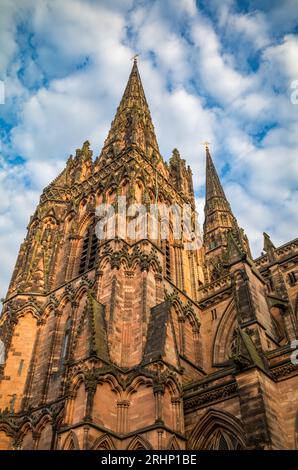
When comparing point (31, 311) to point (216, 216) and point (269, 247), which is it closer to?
point (269, 247)

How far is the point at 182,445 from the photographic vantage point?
1304 cm

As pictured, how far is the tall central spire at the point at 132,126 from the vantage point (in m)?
26.2

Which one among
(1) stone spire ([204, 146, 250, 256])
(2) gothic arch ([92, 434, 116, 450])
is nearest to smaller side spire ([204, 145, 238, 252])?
(1) stone spire ([204, 146, 250, 256])

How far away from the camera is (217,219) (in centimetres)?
4144

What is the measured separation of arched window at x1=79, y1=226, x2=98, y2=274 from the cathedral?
69 millimetres

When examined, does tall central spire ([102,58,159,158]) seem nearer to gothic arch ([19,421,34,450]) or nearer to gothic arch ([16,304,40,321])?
gothic arch ([16,304,40,321])

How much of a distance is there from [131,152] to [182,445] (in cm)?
1506

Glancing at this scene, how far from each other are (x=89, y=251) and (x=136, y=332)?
6993mm

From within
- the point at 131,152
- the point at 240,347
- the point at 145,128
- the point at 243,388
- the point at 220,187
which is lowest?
the point at 243,388

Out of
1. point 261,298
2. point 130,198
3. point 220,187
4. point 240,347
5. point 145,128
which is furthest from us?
point 220,187

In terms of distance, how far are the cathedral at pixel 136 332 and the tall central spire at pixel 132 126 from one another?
185 mm

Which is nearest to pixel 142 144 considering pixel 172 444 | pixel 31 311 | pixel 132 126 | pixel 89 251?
pixel 132 126
